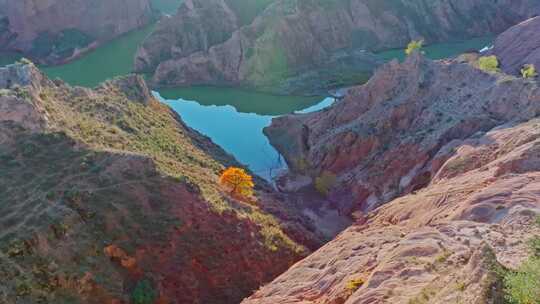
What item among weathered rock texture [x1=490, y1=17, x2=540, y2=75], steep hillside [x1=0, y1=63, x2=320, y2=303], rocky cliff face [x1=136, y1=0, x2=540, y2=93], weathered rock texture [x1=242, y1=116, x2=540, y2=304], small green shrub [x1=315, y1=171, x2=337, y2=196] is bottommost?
weathered rock texture [x1=242, y1=116, x2=540, y2=304]

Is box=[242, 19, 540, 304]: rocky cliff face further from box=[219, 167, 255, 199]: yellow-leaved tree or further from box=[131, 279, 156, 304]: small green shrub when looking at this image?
box=[219, 167, 255, 199]: yellow-leaved tree

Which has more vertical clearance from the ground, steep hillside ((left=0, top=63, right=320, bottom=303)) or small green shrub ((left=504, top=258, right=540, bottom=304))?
steep hillside ((left=0, top=63, right=320, bottom=303))

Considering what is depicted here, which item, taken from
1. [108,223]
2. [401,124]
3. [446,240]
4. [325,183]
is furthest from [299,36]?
[446,240]

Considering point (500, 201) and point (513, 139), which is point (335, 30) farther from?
point (500, 201)

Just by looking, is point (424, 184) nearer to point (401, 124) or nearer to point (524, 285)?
point (401, 124)

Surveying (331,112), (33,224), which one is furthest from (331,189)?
(33,224)

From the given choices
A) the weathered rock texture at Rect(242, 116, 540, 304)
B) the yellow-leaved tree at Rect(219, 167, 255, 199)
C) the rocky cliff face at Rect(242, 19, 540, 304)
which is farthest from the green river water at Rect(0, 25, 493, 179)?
the weathered rock texture at Rect(242, 116, 540, 304)
